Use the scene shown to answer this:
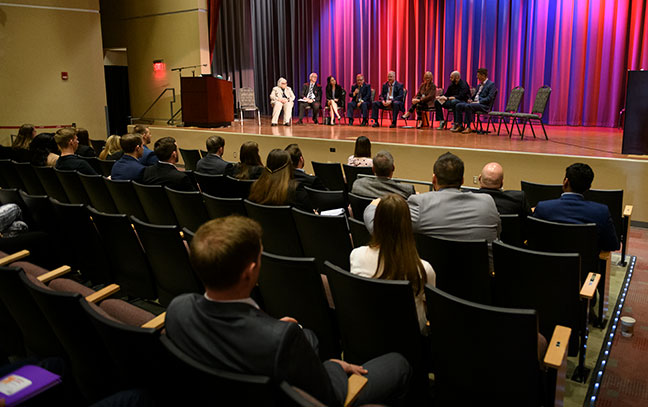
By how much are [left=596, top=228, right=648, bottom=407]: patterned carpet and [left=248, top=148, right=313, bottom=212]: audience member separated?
7.23ft

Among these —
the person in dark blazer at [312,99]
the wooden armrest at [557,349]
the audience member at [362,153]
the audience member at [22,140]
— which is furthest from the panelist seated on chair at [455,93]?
the wooden armrest at [557,349]

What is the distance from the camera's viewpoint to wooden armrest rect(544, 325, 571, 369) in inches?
72.6

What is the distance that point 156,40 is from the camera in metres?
14.3

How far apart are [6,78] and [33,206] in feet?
33.4

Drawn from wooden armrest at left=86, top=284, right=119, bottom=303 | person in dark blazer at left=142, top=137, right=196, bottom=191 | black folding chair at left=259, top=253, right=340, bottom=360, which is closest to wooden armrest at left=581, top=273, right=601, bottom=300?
black folding chair at left=259, top=253, right=340, bottom=360

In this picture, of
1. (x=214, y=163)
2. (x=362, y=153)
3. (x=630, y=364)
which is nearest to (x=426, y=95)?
(x=362, y=153)

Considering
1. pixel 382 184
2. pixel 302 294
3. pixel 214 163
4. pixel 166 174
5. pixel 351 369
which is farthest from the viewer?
pixel 214 163

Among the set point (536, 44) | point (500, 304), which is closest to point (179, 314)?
point (500, 304)

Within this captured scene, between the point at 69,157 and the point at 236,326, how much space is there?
4298mm

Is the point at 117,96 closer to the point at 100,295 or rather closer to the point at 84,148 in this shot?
the point at 84,148

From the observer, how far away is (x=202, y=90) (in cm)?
1141

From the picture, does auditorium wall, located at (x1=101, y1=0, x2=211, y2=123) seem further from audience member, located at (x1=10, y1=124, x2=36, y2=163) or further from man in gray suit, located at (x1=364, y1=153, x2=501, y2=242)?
man in gray suit, located at (x1=364, y1=153, x2=501, y2=242)

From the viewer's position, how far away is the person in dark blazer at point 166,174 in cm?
450

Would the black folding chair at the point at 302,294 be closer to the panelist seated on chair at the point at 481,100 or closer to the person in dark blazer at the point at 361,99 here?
the panelist seated on chair at the point at 481,100
